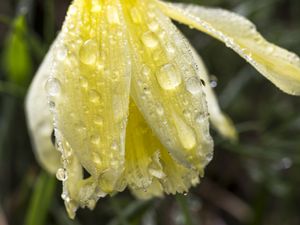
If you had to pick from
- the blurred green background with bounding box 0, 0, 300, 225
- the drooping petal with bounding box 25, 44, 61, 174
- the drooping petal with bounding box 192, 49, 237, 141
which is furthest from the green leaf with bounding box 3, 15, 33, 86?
the drooping petal with bounding box 192, 49, 237, 141

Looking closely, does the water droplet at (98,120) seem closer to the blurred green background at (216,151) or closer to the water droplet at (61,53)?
the water droplet at (61,53)

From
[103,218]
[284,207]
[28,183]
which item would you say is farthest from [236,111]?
[28,183]

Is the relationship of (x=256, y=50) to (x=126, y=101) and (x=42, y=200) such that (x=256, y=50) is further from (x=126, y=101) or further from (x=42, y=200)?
(x=42, y=200)

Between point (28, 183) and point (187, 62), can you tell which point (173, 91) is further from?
point (28, 183)

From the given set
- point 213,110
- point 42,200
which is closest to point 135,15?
point 213,110

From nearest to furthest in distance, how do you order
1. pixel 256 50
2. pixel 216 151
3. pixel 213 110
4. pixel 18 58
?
1. pixel 256 50
2. pixel 213 110
3. pixel 18 58
4. pixel 216 151

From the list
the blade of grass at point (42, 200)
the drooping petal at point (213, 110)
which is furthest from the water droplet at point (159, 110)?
the blade of grass at point (42, 200)
